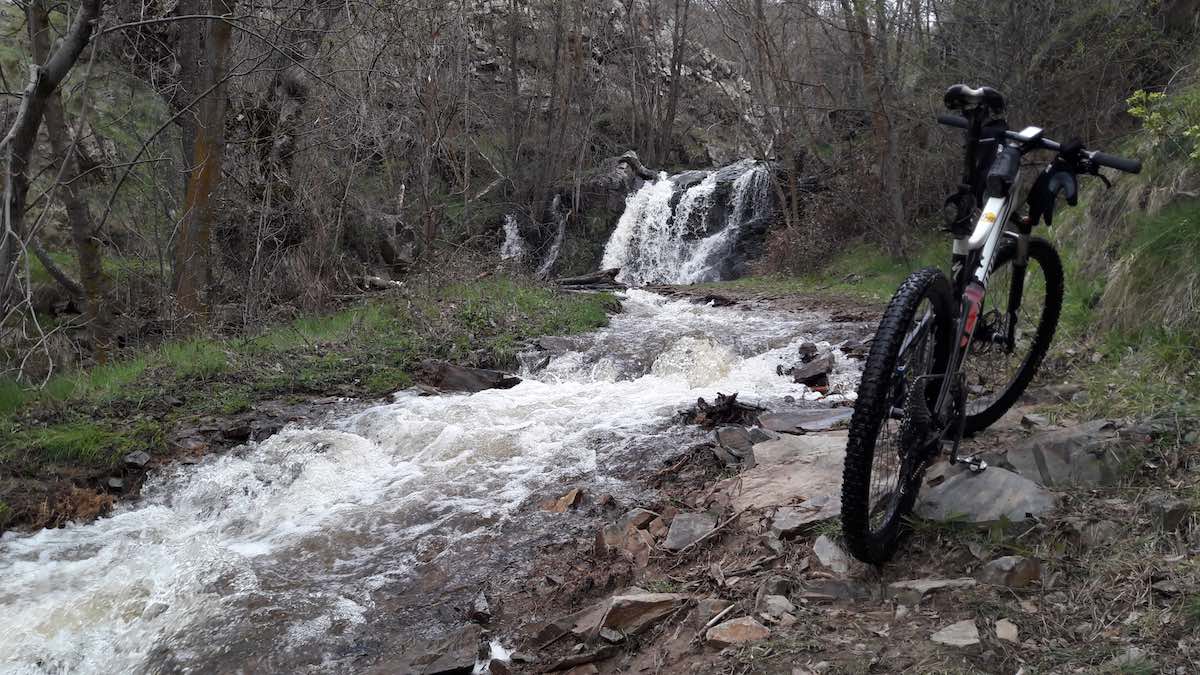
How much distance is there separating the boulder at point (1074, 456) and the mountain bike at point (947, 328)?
248 millimetres

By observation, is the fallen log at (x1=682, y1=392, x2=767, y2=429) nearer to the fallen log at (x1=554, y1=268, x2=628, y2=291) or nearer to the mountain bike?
the mountain bike

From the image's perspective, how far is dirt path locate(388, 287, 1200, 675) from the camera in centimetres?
224

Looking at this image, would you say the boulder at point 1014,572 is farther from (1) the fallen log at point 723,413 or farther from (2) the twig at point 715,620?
(1) the fallen log at point 723,413

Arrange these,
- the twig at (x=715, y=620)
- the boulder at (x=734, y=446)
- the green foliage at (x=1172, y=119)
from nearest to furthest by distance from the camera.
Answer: the twig at (x=715, y=620) → the boulder at (x=734, y=446) → the green foliage at (x=1172, y=119)

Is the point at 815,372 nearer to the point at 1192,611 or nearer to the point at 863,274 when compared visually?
the point at 1192,611

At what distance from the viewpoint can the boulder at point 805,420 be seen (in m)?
4.94

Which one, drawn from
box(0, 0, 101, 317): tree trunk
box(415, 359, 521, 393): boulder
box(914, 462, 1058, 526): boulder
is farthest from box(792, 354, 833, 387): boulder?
box(0, 0, 101, 317): tree trunk

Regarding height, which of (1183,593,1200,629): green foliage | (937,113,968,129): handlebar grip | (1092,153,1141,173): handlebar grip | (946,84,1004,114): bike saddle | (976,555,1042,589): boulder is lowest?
(976,555,1042,589): boulder

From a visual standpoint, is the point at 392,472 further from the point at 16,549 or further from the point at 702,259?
the point at 702,259

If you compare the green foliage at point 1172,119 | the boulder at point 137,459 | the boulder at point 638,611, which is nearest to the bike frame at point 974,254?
the boulder at point 638,611

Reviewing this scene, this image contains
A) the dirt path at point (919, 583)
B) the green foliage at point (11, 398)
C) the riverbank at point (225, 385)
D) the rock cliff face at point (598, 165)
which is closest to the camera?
the dirt path at point (919, 583)

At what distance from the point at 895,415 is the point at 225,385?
6.62 m

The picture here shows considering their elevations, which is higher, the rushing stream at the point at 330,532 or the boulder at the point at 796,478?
the boulder at the point at 796,478

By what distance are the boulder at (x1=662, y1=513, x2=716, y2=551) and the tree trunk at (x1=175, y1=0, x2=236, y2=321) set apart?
8311 mm
